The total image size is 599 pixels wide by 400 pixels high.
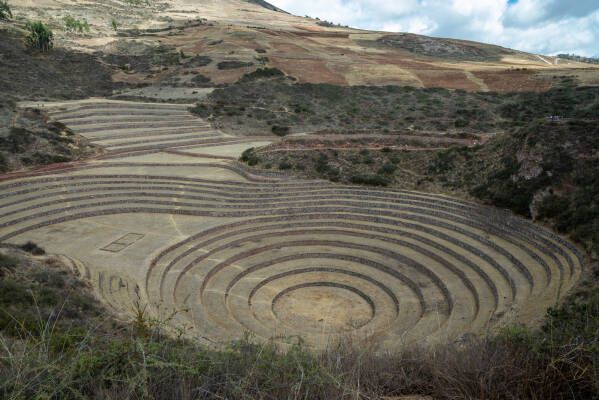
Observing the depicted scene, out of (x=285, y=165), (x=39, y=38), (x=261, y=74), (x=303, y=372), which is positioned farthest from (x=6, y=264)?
(x=39, y=38)

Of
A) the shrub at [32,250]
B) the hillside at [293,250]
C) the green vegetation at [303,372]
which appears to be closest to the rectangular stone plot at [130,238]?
the hillside at [293,250]

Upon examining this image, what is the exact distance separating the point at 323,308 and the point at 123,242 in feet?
30.2

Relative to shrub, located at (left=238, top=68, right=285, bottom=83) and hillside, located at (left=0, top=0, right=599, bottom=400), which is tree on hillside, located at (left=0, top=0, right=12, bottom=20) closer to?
hillside, located at (left=0, top=0, right=599, bottom=400)

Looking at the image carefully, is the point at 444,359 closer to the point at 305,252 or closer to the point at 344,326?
the point at 344,326

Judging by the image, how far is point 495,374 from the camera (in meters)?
4.47

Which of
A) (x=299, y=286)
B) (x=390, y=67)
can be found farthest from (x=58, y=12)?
(x=299, y=286)

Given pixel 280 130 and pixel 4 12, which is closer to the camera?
pixel 280 130

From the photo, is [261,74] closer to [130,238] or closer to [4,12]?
[130,238]

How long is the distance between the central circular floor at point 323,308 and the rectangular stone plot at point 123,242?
7.04 meters

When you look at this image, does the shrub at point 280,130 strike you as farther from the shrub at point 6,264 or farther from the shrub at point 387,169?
the shrub at point 6,264

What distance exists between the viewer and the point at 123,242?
617 inches

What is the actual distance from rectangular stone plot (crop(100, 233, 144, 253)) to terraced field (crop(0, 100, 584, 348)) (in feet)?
0.15

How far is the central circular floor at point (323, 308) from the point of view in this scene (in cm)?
1216

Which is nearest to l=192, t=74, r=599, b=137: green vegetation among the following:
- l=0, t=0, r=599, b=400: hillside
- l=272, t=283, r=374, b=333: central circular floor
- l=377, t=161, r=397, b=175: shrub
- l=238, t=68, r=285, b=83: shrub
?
l=238, t=68, r=285, b=83: shrub
